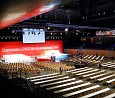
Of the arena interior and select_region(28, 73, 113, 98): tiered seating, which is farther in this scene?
the arena interior

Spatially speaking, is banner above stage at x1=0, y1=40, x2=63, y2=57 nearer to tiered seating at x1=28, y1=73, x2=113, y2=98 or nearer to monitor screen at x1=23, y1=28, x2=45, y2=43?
monitor screen at x1=23, y1=28, x2=45, y2=43

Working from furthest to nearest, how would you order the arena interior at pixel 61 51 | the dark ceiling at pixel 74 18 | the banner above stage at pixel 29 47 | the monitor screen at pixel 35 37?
the banner above stage at pixel 29 47, the monitor screen at pixel 35 37, the dark ceiling at pixel 74 18, the arena interior at pixel 61 51

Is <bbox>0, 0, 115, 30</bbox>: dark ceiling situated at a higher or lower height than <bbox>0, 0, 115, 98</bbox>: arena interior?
higher

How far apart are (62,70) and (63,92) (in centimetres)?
993

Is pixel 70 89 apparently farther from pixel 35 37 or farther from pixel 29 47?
pixel 29 47

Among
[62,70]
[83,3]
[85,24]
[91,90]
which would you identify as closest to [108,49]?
[85,24]

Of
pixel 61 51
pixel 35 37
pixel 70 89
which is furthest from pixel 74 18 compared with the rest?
pixel 70 89

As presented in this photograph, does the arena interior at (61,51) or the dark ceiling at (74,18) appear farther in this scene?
the dark ceiling at (74,18)

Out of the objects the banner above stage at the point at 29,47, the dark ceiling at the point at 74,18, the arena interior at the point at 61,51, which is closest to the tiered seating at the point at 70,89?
the arena interior at the point at 61,51

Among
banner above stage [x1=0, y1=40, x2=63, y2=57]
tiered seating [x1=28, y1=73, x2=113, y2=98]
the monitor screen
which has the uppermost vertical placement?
the monitor screen

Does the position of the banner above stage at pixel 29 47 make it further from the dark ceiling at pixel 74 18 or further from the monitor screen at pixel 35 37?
the dark ceiling at pixel 74 18

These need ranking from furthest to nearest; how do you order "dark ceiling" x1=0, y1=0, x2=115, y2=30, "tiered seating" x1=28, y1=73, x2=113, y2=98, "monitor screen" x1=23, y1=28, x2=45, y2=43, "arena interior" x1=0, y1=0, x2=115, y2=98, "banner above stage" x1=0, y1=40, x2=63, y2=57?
"banner above stage" x1=0, y1=40, x2=63, y2=57 → "monitor screen" x1=23, y1=28, x2=45, y2=43 → "dark ceiling" x1=0, y1=0, x2=115, y2=30 → "arena interior" x1=0, y1=0, x2=115, y2=98 → "tiered seating" x1=28, y1=73, x2=113, y2=98

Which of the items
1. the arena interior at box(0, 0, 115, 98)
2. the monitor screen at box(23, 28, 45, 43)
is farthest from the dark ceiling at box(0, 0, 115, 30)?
the monitor screen at box(23, 28, 45, 43)

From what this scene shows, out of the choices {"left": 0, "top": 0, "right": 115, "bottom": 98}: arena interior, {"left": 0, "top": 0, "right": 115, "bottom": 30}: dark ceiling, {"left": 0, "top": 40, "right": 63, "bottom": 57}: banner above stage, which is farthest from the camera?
{"left": 0, "top": 40, "right": 63, "bottom": 57}: banner above stage
